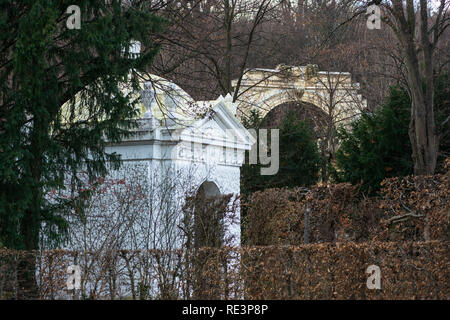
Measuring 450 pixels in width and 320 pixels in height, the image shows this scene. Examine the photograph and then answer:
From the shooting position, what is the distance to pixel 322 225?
600 inches

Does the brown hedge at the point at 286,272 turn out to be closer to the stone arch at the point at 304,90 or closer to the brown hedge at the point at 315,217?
the brown hedge at the point at 315,217

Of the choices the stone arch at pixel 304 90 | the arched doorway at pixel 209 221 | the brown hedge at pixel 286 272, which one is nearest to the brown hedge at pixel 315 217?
the arched doorway at pixel 209 221

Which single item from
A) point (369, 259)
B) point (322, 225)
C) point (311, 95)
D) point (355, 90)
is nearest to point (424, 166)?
point (322, 225)

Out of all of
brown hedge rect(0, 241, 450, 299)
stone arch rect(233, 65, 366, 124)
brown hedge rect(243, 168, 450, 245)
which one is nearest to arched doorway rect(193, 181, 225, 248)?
brown hedge rect(243, 168, 450, 245)

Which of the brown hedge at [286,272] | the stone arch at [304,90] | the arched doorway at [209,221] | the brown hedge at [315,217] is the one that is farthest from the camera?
the stone arch at [304,90]

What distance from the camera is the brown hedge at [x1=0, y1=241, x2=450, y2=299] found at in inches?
329

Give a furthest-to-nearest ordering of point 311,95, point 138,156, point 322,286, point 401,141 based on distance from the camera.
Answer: point 311,95 < point 401,141 < point 138,156 < point 322,286

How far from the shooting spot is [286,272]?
8516 millimetres

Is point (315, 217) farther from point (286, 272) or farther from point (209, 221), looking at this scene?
point (286, 272)

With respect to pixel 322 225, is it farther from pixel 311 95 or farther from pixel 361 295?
pixel 311 95

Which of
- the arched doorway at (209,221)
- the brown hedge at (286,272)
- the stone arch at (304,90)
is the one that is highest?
the stone arch at (304,90)

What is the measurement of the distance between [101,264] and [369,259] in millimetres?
3205

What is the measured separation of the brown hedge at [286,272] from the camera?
836 cm

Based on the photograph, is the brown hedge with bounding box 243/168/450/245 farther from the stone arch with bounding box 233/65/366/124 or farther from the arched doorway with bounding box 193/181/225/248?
the stone arch with bounding box 233/65/366/124
